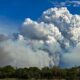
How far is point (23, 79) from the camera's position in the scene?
348ft

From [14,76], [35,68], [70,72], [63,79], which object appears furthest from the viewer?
[35,68]

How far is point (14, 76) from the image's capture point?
116000 mm

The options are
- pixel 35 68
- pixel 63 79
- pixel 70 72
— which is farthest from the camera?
pixel 35 68

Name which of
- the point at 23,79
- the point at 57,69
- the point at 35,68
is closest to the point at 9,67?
the point at 35,68

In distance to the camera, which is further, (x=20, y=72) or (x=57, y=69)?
(x=57, y=69)

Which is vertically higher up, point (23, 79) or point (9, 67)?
point (9, 67)

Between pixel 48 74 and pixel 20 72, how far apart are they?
31.9 feet

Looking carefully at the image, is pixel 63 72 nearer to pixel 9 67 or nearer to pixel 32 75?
pixel 32 75

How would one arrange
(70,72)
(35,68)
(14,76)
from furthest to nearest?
1. (35,68)
2. (70,72)
3. (14,76)

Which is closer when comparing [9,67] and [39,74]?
[39,74]

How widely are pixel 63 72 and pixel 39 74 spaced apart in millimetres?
9223

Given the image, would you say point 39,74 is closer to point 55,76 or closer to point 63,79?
point 55,76

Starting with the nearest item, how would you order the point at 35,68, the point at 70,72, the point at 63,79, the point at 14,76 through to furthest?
the point at 63,79, the point at 14,76, the point at 70,72, the point at 35,68

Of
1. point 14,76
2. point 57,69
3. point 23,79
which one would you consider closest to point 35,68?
point 57,69
